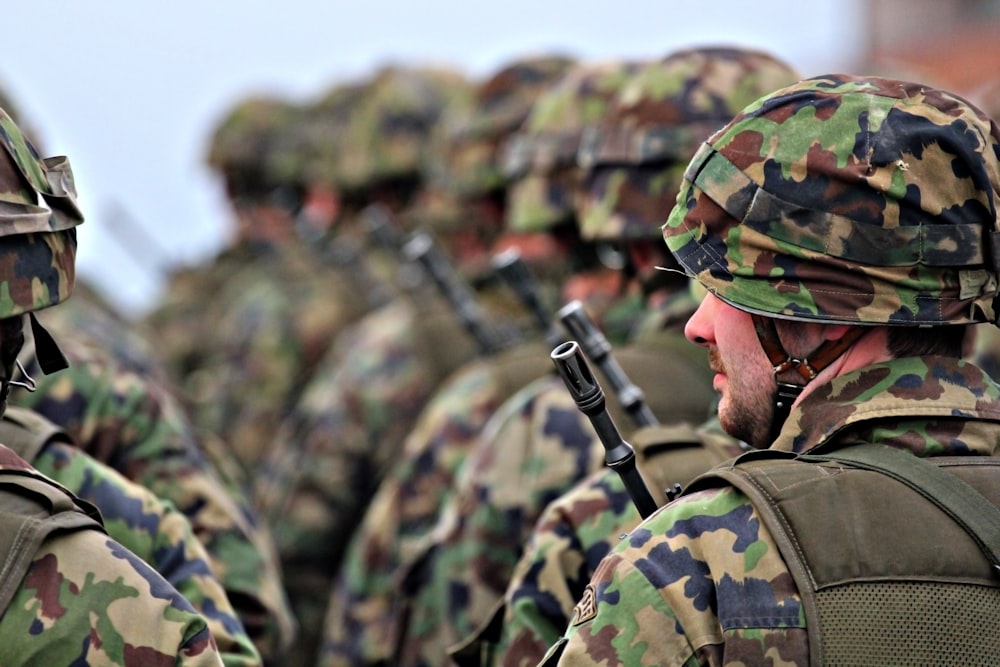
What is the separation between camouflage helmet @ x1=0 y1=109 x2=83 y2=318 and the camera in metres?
3.03

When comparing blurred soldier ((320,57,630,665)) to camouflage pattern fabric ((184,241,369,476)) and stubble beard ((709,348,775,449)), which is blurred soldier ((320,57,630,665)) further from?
camouflage pattern fabric ((184,241,369,476))

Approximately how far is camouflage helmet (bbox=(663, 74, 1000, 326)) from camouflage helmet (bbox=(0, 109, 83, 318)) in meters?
1.18

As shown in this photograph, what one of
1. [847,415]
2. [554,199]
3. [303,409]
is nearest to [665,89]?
[554,199]

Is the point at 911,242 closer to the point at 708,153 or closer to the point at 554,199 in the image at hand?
the point at 708,153

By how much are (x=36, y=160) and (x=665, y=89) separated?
2.39 metres

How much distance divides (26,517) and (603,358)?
1593 mm

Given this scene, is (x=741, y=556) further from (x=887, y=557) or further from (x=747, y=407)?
(x=747, y=407)

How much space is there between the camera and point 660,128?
5020 mm

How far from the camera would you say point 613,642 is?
2781 mm

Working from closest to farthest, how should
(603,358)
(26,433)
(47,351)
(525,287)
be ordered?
(47,351)
(26,433)
(603,358)
(525,287)

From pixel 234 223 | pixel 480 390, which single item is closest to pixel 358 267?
pixel 234 223

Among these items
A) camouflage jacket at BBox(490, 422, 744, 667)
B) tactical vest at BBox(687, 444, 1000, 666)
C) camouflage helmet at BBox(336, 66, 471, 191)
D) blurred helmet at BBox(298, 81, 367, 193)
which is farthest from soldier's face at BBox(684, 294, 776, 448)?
blurred helmet at BBox(298, 81, 367, 193)

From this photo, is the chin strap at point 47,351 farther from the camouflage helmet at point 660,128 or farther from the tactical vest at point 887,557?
the camouflage helmet at point 660,128

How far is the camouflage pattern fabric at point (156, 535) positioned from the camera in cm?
→ 377
